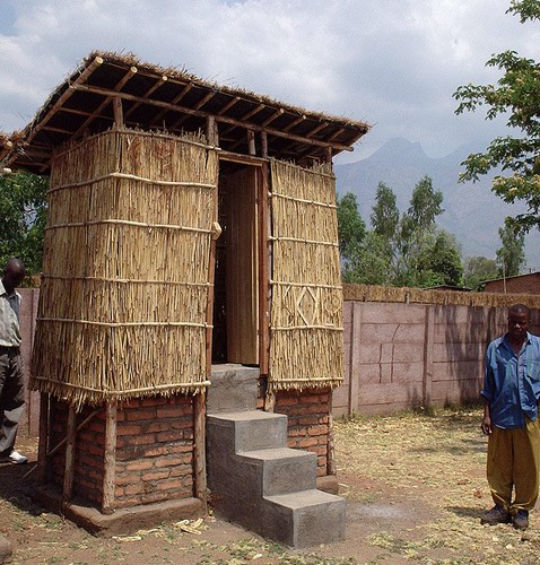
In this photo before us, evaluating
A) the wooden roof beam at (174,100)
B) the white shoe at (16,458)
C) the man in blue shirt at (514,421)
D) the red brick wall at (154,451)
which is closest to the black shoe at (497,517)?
the man in blue shirt at (514,421)

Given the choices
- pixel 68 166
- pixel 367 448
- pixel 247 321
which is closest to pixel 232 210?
pixel 247 321

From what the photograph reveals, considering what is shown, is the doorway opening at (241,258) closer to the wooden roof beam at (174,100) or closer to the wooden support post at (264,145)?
the wooden support post at (264,145)

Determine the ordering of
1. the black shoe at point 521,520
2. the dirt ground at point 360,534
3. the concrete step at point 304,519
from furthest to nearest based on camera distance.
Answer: the black shoe at point 521,520, the concrete step at point 304,519, the dirt ground at point 360,534

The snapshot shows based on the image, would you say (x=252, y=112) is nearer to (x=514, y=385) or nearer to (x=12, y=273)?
(x=12, y=273)

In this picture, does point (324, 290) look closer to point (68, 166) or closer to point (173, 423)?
point (173, 423)

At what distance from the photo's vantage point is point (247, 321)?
701 centimetres

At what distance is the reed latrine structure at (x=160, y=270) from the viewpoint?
224 inches

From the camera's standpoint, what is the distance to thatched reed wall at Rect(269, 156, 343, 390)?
6660 mm

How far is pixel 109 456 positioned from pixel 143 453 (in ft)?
1.06

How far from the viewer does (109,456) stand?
5.68 metres

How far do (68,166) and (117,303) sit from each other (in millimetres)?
1632

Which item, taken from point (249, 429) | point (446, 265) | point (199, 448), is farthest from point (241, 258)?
point (446, 265)

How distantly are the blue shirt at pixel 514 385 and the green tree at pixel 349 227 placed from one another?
32.7m

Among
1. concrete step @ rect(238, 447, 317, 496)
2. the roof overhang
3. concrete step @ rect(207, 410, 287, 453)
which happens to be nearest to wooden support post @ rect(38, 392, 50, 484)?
concrete step @ rect(207, 410, 287, 453)
